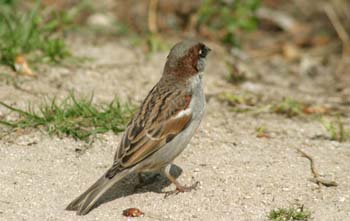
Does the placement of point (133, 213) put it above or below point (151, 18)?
below

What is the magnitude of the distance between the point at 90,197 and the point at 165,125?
0.85 meters

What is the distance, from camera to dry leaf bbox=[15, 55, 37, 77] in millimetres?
7340

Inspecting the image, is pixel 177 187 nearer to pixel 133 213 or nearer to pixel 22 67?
pixel 133 213

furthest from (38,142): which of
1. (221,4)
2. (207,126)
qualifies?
(221,4)

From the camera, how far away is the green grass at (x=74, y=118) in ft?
20.7

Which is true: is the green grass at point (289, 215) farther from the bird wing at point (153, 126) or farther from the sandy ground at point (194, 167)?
the bird wing at point (153, 126)

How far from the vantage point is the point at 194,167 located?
6031mm

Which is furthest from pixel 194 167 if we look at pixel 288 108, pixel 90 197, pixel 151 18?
pixel 151 18

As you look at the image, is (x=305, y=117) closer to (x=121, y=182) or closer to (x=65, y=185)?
(x=121, y=182)

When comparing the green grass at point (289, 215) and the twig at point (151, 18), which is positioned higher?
the twig at point (151, 18)

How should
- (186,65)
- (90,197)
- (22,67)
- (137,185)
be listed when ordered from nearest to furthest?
(90,197)
(137,185)
(186,65)
(22,67)

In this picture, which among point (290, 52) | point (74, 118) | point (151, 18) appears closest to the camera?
point (74, 118)

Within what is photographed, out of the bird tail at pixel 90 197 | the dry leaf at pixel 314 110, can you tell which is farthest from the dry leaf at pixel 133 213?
the dry leaf at pixel 314 110

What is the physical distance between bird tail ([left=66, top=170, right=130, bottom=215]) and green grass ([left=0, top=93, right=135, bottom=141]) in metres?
1.16
